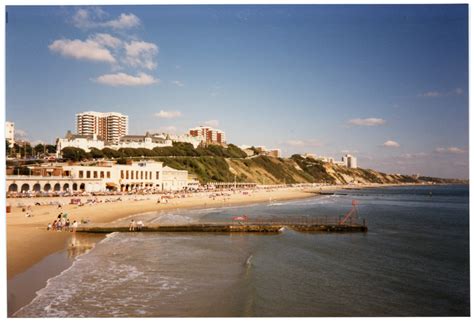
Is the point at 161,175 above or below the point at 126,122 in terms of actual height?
below

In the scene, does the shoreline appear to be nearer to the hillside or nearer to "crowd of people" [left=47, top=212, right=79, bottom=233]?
"crowd of people" [left=47, top=212, right=79, bottom=233]

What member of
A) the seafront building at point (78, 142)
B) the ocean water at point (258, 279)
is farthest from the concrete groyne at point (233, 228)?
the seafront building at point (78, 142)

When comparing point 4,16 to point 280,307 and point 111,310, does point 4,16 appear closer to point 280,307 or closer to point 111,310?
point 111,310

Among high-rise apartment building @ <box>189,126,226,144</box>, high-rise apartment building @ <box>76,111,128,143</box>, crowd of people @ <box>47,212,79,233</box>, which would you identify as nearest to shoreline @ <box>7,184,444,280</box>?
crowd of people @ <box>47,212,79,233</box>

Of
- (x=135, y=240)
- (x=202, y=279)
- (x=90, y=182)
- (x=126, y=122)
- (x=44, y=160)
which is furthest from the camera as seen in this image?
(x=126, y=122)

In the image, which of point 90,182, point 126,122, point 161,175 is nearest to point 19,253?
point 90,182

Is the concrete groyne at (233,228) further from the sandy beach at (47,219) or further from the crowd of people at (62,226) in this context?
the sandy beach at (47,219)

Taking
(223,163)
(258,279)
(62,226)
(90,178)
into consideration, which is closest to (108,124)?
(223,163)
